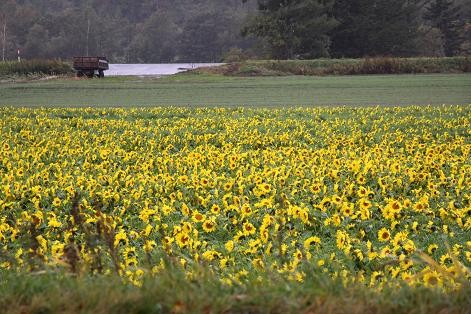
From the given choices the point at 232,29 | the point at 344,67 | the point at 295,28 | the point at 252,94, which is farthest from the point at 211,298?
the point at 232,29

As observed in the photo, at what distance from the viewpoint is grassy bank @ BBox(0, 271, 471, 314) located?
260cm

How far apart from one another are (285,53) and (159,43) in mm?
42746

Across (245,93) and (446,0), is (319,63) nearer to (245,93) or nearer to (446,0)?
(245,93)

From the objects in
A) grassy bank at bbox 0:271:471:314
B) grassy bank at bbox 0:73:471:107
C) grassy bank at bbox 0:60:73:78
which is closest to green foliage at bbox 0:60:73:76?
grassy bank at bbox 0:60:73:78

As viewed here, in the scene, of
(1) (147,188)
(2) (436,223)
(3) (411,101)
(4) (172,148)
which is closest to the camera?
(2) (436,223)

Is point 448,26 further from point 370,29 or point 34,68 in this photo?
point 34,68

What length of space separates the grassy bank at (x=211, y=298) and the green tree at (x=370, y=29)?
63.1 m

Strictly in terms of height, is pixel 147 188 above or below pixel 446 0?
below

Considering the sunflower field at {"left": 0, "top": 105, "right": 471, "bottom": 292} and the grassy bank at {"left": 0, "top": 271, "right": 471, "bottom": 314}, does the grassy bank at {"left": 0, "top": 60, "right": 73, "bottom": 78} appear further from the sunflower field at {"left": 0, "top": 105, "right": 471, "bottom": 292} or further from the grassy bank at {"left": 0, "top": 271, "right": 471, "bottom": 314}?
the grassy bank at {"left": 0, "top": 271, "right": 471, "bottom": 314}

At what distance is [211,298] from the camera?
2.69 meters

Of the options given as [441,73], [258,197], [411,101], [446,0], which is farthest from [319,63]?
[258,197]

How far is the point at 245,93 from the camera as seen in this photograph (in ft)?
101

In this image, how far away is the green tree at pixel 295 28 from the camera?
2328 inches

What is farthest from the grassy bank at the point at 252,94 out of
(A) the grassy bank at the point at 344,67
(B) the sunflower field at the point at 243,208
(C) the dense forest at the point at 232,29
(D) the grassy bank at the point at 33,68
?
(C) the dense forest at the point at 232,29
